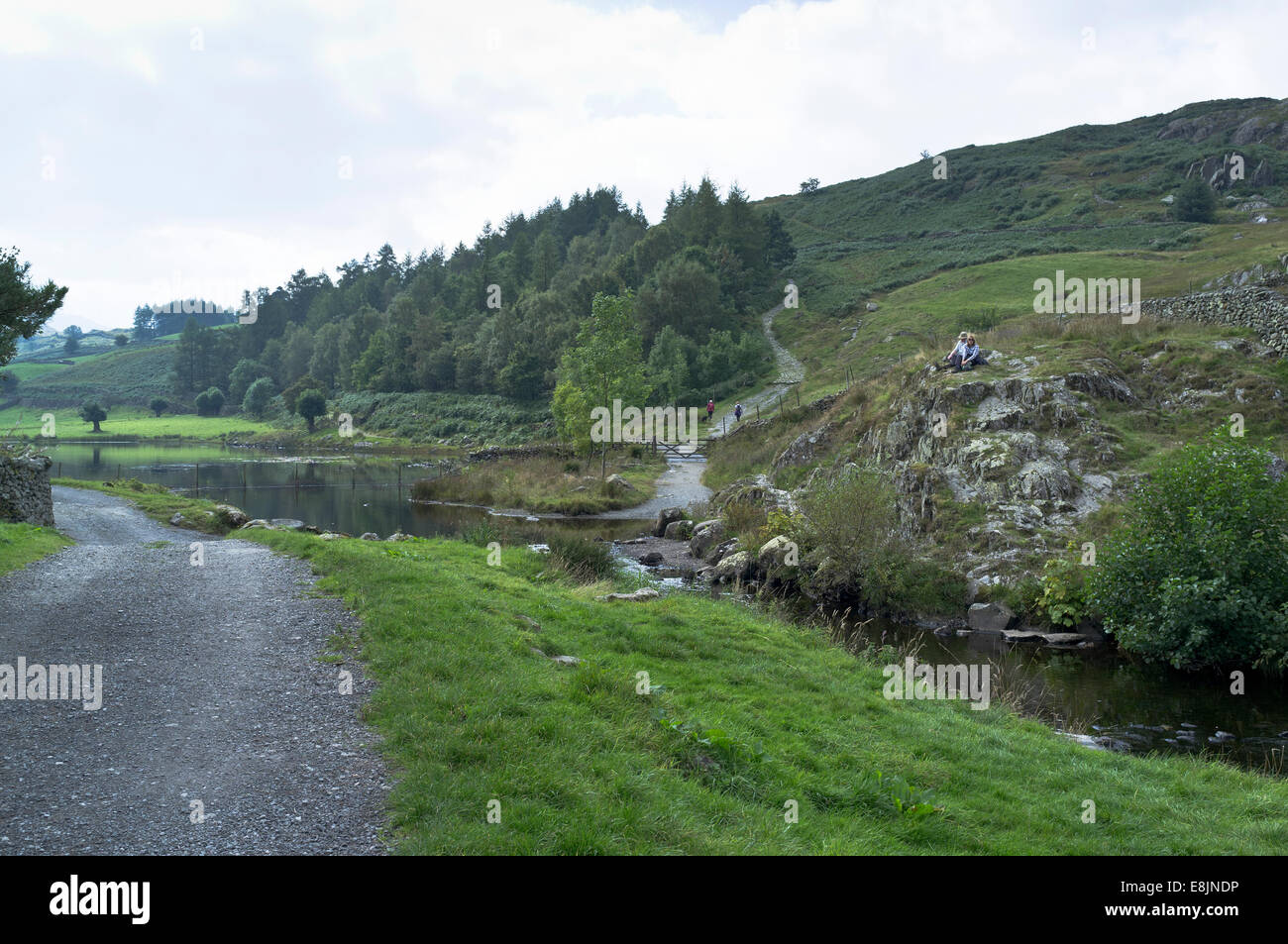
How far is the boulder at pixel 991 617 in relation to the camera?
72.4 feet

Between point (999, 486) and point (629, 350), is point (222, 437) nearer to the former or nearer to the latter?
point (629, 350)

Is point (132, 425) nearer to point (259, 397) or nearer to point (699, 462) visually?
point (259, 397)

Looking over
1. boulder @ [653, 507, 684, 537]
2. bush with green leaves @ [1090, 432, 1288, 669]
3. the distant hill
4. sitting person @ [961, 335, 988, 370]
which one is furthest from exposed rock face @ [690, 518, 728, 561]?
the distant hill

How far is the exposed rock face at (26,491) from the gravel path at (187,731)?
34.7 feet

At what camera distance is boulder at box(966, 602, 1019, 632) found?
22078 millimetres

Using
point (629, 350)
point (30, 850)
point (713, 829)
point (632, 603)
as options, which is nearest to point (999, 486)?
point (632, 603)

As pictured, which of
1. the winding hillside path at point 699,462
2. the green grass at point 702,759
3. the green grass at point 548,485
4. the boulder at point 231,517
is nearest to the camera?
the green grass at point 702,759

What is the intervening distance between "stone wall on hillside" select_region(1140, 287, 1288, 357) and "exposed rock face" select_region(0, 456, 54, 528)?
43.6 metres

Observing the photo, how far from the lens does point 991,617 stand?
22.3m

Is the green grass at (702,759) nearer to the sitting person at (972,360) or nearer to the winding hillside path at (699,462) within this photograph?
the sitting person at (972,360)

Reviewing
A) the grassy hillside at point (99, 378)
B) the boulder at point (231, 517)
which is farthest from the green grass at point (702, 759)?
the grassy hillside at point (99, 378)

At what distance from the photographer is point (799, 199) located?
17975 centimetres

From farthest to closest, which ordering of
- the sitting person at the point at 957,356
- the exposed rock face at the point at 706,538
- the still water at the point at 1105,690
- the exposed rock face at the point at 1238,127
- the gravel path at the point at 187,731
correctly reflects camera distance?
the exposed rock face at the point at 1238,127 → the sitting person at the point at 957,356 → the exposed rock face at the point at 706,538 → the still water at the point at 1105,690 → the gravel path at the point at 187,731

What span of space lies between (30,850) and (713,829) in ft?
17.2
